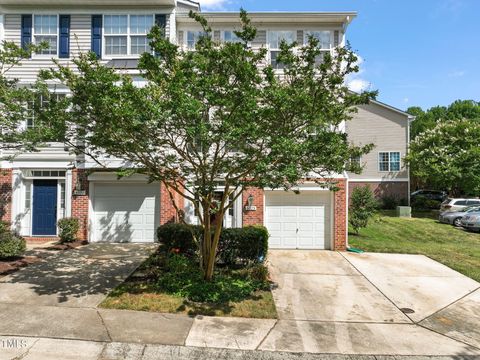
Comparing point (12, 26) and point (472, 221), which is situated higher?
point (12, 26)

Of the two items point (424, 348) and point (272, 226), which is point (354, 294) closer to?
point (424, 348)

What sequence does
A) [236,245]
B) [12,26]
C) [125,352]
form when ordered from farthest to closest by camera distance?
[12,26] → [236,245] → [125,352]

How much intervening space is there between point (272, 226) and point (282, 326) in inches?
299

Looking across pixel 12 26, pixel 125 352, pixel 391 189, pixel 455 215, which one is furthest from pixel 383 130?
pixel 125 352

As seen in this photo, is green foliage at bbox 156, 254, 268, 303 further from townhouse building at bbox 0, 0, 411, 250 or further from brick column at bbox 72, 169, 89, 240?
brick column at bbox 72, 169, 89, 240

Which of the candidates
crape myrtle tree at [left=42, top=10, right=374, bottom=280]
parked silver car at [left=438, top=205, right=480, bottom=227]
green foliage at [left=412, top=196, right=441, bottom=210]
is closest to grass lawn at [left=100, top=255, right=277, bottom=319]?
crape myrtle tree at [left=42, top=10, right=374, bottom=280]

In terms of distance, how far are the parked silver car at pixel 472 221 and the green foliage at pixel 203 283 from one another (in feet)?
55.5

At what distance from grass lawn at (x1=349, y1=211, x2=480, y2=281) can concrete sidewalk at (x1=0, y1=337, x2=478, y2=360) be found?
7.58 metres

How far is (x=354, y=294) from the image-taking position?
8.55 meters

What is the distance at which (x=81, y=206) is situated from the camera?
13836 millimetres

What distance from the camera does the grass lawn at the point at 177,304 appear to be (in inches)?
276

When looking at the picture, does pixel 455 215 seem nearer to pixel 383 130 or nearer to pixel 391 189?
pixel 391 189

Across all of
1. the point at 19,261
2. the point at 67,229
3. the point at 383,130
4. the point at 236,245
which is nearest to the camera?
the point at 19,261

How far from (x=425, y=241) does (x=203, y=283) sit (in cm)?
1364
